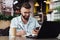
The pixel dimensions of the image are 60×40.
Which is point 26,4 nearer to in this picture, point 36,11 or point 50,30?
point 36,11

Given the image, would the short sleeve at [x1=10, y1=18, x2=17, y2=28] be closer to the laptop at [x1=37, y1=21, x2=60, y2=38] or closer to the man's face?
the man's face

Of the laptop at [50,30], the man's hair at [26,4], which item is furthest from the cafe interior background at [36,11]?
the laptop at [50,30]

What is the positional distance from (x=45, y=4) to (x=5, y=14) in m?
0.64

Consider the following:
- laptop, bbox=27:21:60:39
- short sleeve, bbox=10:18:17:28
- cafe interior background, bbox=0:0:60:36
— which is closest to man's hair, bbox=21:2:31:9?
cafe interior background, bbox=0:0:60:36

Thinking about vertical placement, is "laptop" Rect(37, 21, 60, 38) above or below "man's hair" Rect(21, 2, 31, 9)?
below

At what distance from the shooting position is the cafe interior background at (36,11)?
309cm

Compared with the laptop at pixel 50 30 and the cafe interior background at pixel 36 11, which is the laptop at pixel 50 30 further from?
the cafe interior background at pixel 36 11

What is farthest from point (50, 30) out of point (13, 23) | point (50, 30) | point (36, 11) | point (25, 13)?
point (13, 23)

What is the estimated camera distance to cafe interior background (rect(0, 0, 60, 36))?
10.2 feet

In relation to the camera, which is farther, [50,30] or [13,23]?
[13,23]

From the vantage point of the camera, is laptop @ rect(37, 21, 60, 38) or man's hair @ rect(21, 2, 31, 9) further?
man's hair @ rect(21, 2, 31, 9)

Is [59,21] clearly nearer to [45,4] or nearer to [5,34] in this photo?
A: [45,4]

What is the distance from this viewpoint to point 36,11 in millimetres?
3119

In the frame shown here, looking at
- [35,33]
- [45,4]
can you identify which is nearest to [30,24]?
[35,33]
